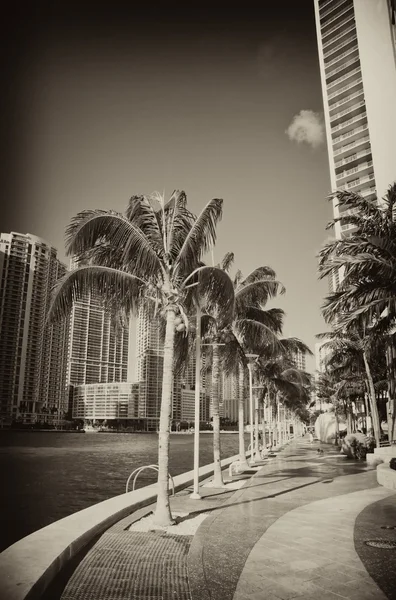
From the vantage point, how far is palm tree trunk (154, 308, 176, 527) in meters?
9.79

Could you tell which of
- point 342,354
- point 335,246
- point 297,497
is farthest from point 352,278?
point 342,354

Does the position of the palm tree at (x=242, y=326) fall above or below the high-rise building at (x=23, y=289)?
above

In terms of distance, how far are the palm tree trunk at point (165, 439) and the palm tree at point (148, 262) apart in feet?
0.07

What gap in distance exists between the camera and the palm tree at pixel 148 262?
1066cm

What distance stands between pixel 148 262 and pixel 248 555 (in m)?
6.61

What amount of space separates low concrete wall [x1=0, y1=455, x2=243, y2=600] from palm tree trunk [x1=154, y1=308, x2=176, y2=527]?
113 centimetres

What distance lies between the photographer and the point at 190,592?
18.9 ft

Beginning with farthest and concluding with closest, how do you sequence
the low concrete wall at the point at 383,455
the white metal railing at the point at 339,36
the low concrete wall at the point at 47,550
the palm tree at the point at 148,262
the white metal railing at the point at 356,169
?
the white metal railing at the point at 339,36
the white metal railing at the point at 356,169
the low concrete wall at the point at 383,455
the palm tree at the point at 148,262
the low concrete wall at the point at 47,550

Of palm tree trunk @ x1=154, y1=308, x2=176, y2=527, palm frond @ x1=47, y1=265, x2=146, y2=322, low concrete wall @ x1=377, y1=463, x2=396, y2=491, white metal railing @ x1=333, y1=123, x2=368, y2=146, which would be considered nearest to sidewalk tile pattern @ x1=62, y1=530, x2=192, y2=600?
palm tree trunk @ x1=154, y1=308, x2=176, y2=527

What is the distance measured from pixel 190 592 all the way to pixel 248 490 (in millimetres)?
10252

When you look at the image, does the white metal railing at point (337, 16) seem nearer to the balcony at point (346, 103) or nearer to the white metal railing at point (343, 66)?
the white metal railing at point (343, 66)

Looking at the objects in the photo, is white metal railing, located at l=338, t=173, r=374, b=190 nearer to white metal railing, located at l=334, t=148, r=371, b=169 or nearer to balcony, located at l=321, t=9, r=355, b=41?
white metal railing, located at l=334, t=148, r=371, b=169

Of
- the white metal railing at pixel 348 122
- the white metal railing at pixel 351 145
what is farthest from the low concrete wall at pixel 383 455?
the white metal railing at pixel 348 122

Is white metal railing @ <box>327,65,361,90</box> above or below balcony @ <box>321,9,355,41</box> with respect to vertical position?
below
